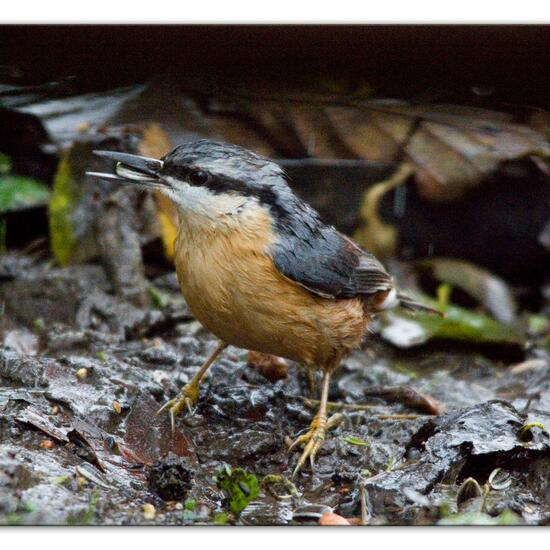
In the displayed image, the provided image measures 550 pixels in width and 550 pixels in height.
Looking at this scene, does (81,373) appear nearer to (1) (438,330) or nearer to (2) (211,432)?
(2) (211,432)

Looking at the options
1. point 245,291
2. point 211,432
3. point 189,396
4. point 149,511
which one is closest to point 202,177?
point 245,291

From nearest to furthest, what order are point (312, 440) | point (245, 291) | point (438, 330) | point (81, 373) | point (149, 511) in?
point (149, 511), point (245, 291), point (312, 440), point (81, 373), point (438, 330)

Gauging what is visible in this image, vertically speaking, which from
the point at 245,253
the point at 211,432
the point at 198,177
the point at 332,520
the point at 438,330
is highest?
the point at 198,177

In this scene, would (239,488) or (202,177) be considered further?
(202,177)

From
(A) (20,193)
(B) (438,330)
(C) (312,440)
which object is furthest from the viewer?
(A) (20,193)

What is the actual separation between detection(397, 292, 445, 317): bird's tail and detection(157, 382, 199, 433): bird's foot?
152cm

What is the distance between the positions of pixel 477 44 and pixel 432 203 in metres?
2.61

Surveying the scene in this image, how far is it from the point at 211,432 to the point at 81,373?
0.74m

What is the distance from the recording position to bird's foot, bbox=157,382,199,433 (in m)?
4.73

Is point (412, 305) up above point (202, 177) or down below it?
below

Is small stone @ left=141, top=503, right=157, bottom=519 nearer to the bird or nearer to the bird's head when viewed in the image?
the bird

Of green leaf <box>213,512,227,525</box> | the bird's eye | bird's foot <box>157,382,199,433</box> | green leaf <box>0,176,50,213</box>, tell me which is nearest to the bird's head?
the bird's eye

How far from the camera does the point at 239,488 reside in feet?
12.8

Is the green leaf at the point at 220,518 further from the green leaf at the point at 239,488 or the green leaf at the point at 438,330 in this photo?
the green leaf at the point at 438,330
